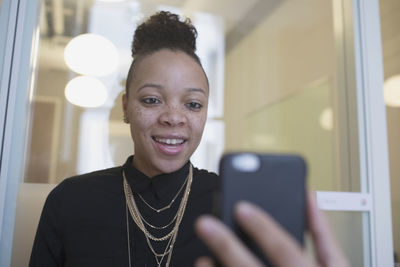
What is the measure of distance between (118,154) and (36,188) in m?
0.22

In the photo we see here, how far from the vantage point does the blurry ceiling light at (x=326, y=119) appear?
4.49 feet

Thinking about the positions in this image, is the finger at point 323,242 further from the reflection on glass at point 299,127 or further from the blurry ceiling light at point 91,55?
the reflection on glass at point 299,127

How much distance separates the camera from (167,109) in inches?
30.1

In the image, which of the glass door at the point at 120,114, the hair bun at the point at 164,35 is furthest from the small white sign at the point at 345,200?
the hair bun at the point at 164,35

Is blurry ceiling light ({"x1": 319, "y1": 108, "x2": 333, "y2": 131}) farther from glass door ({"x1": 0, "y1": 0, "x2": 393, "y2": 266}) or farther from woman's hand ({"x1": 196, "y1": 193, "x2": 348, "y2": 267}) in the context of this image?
woman's hand ({"x1": 196, "y1": 193, "x2": 348, "y2": 267})

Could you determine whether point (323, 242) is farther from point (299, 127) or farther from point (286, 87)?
point (286, 87)

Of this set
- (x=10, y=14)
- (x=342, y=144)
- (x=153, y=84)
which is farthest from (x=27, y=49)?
(x=342, y=144)

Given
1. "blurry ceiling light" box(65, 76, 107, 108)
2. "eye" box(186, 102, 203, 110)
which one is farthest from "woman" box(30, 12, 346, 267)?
"blurry ceiling light" box(65, 76, 107, 108)

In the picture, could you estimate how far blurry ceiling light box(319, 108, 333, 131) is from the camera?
1.37 meters

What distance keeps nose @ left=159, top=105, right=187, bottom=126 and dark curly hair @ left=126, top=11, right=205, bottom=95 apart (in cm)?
15

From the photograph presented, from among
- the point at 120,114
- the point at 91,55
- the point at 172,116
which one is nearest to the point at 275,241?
the point at 172,116

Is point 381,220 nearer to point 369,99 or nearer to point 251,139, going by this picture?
point 369,99

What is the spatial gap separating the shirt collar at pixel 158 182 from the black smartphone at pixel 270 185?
0.48 metres

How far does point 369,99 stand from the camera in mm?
966
